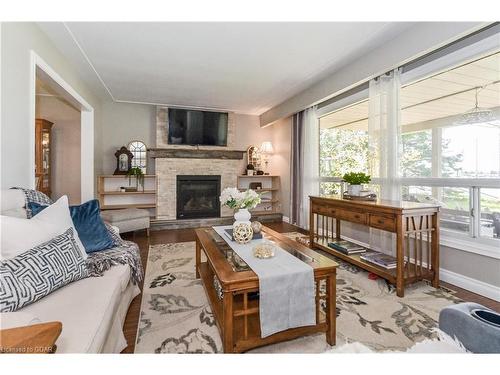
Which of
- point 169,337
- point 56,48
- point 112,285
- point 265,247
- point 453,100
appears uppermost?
point 56,48

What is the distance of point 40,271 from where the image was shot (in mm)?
1148

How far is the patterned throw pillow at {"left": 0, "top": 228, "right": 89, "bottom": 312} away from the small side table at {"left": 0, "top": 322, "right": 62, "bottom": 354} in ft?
1.30

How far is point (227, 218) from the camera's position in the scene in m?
5.17

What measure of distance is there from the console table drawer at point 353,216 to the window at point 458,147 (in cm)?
71

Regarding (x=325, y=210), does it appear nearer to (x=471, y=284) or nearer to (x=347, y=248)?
(x=347, y=248)

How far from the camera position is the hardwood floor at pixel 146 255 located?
162 centimetres

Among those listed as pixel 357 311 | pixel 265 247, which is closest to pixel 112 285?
pixel 265 247

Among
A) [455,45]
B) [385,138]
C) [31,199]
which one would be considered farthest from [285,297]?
[455,45]

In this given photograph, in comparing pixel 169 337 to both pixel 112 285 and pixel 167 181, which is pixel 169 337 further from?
pixel 167 181

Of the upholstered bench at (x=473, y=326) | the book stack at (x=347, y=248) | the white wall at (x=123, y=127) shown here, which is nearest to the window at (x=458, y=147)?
the book stack at (x=347, y=248)

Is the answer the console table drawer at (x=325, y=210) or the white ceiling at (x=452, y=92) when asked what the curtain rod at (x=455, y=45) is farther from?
the console table drawer at (x=325, y=210)

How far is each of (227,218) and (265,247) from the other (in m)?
3.62

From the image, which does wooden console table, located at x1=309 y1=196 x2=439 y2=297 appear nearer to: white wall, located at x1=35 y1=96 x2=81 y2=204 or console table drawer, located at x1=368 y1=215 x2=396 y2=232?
console table drawer, located at x1=368 y1=215 x2=396 y2=232
